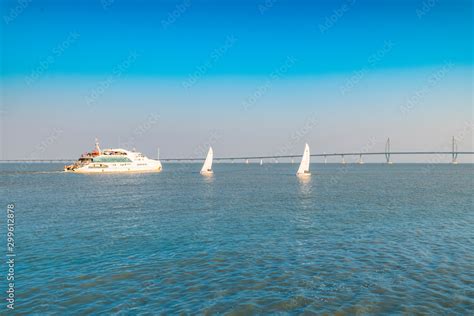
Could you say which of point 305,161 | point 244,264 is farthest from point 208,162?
point 244,264

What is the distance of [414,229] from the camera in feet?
91.9

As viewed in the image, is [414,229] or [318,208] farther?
[318,208]

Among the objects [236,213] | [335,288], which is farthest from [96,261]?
[236,213]

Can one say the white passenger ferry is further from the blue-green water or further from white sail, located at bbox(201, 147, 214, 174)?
the blue-green water

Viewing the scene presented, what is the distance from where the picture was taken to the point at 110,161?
521ft

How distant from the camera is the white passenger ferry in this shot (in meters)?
156

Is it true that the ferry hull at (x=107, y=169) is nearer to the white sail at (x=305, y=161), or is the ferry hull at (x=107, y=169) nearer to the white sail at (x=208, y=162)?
the white sail at (x=208, y=162)

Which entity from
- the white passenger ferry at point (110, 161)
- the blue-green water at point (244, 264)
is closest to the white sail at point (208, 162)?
the white passenger ferry at point (110, 161)

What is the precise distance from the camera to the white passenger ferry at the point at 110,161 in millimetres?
156375

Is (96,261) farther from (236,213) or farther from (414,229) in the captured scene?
(414,229)

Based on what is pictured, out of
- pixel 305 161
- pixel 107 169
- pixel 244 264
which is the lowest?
pixel 244 264

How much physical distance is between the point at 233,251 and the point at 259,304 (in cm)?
795

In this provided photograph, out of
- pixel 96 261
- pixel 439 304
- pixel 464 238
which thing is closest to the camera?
pixel 439 304

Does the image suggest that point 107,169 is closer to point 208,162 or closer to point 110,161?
point 110,161
